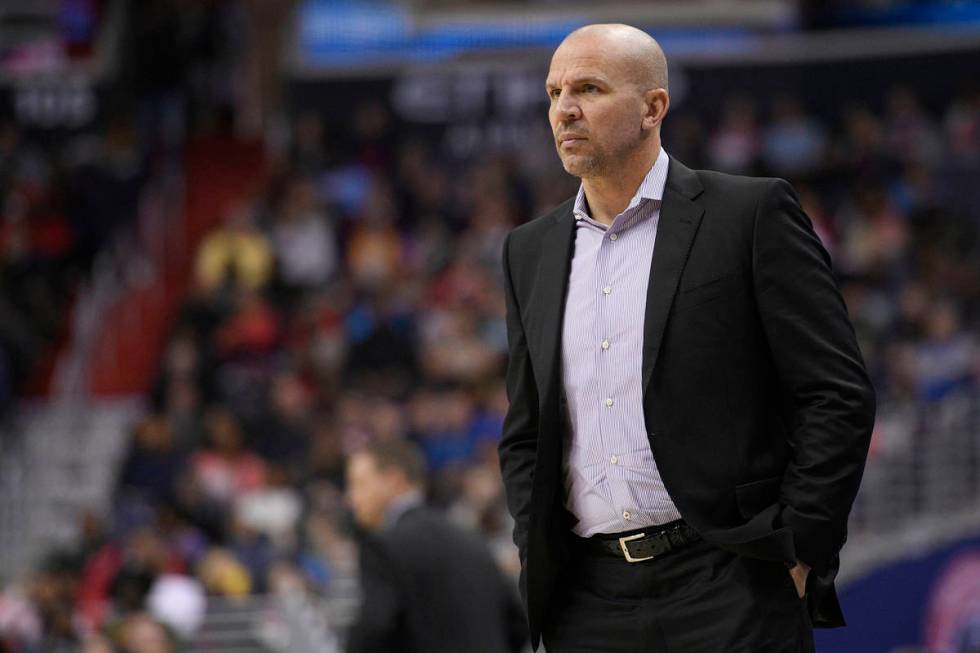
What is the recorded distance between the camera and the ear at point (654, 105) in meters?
3.39

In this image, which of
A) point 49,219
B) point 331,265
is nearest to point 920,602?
point 331,265

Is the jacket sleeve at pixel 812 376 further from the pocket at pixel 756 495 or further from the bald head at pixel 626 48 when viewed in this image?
→ the bald head at pixel 626 48

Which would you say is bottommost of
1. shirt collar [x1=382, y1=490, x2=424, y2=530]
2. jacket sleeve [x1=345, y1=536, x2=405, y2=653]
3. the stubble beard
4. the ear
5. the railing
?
the railing

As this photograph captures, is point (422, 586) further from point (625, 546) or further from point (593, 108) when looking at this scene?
point (593, 108)

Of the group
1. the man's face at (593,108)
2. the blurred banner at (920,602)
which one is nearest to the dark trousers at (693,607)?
the man's face at (593,108)

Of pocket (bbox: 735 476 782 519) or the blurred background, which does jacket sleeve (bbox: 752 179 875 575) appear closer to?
pocket (bbox: 735 476 782 519)

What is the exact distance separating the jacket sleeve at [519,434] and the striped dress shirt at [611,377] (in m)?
0.10

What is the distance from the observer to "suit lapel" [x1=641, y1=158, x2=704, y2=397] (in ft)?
10.7

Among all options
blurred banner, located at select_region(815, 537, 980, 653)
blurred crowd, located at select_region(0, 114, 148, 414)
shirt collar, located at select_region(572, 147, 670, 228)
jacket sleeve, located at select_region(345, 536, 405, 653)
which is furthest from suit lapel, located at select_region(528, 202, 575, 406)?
blurred crowd, located at select_region(0, 114, 148, 414)

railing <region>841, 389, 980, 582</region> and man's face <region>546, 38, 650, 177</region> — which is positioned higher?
man's face <region>546, 38, 650, 177</region>

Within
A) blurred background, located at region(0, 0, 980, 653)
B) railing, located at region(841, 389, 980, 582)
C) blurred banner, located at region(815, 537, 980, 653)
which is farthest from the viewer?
blurred background, located at region(0, 0, 980, 653)

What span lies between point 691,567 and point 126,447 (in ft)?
34.0

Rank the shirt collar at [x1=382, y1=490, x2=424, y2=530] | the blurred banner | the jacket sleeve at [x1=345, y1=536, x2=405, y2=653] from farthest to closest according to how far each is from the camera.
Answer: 1. the blurred banner
2. the shirt collar at [x1=382, y1=490, x2=424, y2=530]
3. the jacket sleeve at [x1=345, y1=536, x2=405, y2=653]

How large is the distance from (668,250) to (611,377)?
0.29 metres
